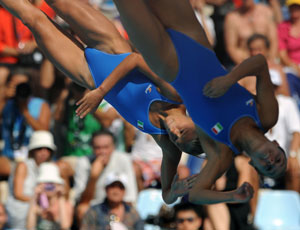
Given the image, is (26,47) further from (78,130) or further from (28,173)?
(28,173)

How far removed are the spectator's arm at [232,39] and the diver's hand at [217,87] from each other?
3743mm

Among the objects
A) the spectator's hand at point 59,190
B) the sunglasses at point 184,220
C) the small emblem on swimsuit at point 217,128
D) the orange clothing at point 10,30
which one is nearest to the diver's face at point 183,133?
the small emblem on swimsuit at point 217,128

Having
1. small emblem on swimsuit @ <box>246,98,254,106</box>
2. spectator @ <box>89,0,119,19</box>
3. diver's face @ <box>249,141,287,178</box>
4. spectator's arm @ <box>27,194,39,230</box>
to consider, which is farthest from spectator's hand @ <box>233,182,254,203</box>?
spectator @ <box>89,0,119,19</box>

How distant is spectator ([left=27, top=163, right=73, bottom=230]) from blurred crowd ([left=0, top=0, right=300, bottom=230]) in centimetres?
1

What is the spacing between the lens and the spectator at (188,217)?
7480mm

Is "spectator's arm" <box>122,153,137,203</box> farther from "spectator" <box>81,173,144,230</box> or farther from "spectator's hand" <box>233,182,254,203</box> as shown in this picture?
"spectator's hand" <box>233,182,254,203</box>

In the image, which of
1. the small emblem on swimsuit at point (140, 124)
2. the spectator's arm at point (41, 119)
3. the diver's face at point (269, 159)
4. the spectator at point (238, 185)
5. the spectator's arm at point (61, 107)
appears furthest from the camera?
the spectator's arm at point (61, 107)

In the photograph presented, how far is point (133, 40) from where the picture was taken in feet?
17.1

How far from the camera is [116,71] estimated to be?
18.3 feet

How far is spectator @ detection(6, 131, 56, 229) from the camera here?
26.5 feet

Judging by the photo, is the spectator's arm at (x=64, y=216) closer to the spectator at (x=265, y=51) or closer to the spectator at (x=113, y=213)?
the spectator at (x=113, y=213)

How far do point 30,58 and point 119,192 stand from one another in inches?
93.1

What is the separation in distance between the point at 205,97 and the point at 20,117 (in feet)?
12.5

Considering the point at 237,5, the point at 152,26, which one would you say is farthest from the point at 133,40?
the point at 237,5
